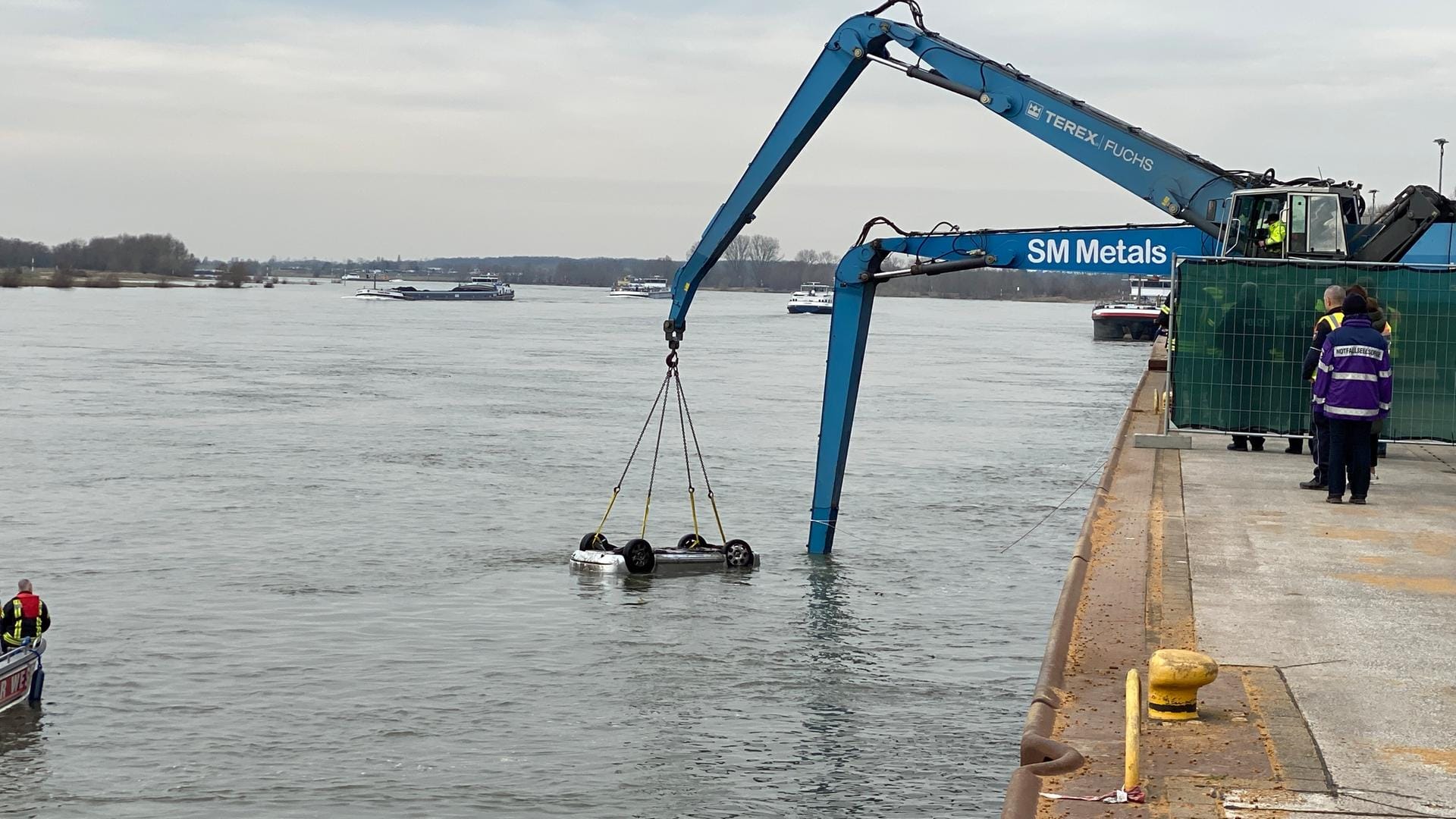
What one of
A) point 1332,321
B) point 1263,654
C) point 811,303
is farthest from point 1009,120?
point 811,303

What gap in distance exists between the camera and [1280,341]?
16344 millimetres

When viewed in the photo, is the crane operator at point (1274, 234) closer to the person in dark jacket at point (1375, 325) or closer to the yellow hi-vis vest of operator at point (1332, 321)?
the person in dark jacket at point (1375, 325)

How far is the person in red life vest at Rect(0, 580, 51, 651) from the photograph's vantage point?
13.3 meters

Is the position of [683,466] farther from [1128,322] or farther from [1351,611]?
[1128,322]

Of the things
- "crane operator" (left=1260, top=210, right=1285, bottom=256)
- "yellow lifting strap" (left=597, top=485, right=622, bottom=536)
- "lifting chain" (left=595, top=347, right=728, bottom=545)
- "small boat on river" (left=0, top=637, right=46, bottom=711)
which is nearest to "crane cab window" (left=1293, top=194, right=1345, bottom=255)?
"crane operator" (left=1260, top=210, right=1285, bottom=256)

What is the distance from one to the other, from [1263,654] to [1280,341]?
8.79m

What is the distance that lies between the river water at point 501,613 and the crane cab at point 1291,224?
15.1 ft

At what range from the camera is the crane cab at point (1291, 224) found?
16.5 m

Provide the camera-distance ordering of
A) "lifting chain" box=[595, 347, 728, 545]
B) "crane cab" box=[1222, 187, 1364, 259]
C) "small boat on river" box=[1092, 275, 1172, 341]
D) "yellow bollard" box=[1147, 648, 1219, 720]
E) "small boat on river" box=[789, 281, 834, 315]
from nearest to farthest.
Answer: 1. "yellow bollard" box=[1147, 648, 1219, 720]
2. "crane cab" box=[1222, 187, 1364, 259]
3. "lifting chain" box=[595, 347, 728, 545]
4. "small boat on river" box=[1092, 275, 1172, 341]
5. "small boat on river" box=[789, 281, 834, 315]

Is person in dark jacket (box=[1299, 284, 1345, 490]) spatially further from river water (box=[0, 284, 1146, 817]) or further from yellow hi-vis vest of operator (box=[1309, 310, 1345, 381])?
river water (box=[0, 284, 1146, 817])

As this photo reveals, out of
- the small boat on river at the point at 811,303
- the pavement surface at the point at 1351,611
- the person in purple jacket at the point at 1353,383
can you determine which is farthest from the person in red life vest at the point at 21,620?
the small boat on river at the point at 811,303

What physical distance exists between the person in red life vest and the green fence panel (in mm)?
11031

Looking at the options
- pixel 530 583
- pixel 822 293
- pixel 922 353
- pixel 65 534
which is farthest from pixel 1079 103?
pixel 822 293

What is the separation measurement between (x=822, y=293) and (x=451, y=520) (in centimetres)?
14467
